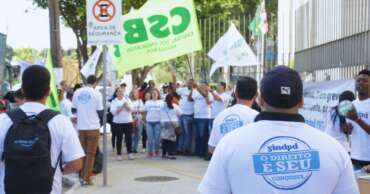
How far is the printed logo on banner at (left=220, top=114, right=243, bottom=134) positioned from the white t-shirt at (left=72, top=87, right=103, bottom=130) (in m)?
5.04

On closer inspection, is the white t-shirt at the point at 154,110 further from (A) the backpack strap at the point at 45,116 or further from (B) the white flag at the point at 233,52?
(A) the backpack strap at the point at 45,116

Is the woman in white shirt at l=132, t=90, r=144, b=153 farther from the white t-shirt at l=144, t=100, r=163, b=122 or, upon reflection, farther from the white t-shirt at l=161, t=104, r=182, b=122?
the white t-shirt at l=161, t=104, r=182, b=122

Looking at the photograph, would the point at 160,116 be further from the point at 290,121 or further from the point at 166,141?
the point at 290,121

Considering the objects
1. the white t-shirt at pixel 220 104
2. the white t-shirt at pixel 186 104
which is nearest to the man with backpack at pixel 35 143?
the white t-shirt at pixel 220 104

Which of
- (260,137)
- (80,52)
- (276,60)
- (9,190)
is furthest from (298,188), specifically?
(80,52)

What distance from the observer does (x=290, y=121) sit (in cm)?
301

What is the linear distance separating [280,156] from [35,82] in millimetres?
2286

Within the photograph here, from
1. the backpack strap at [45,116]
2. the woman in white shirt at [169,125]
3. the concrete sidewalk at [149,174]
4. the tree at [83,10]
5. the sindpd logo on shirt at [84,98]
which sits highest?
the tree at [83,10]

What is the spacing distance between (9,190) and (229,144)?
2209mm

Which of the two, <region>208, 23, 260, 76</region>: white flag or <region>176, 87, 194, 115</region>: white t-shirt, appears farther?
<region>208, 23, 260, 76</region>: white flag

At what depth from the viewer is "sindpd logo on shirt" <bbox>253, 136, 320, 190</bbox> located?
Result: 291 cm

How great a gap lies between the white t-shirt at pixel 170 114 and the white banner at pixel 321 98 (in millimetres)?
6309

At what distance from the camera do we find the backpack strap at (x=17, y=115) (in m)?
4.48

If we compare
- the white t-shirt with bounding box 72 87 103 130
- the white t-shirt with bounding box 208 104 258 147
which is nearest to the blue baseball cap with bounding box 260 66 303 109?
the white t-shirt with bounding box 208 104 258 147
